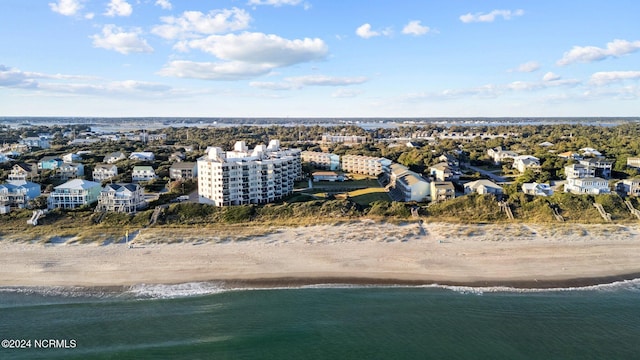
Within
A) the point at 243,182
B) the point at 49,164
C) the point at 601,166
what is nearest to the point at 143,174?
the point at 49,164

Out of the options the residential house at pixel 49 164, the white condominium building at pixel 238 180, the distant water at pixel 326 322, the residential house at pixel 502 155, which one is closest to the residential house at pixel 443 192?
the white condominium building at pixel 238 180

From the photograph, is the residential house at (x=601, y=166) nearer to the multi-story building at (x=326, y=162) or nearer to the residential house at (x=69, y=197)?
the multi-story building at (x=326, y=162)

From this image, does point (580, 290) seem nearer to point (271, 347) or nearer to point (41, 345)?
point (271, 347)

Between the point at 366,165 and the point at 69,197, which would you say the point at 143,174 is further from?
the point at 366,165

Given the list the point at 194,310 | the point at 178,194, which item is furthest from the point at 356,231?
the point at 178,194

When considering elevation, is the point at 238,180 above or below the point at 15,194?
above
